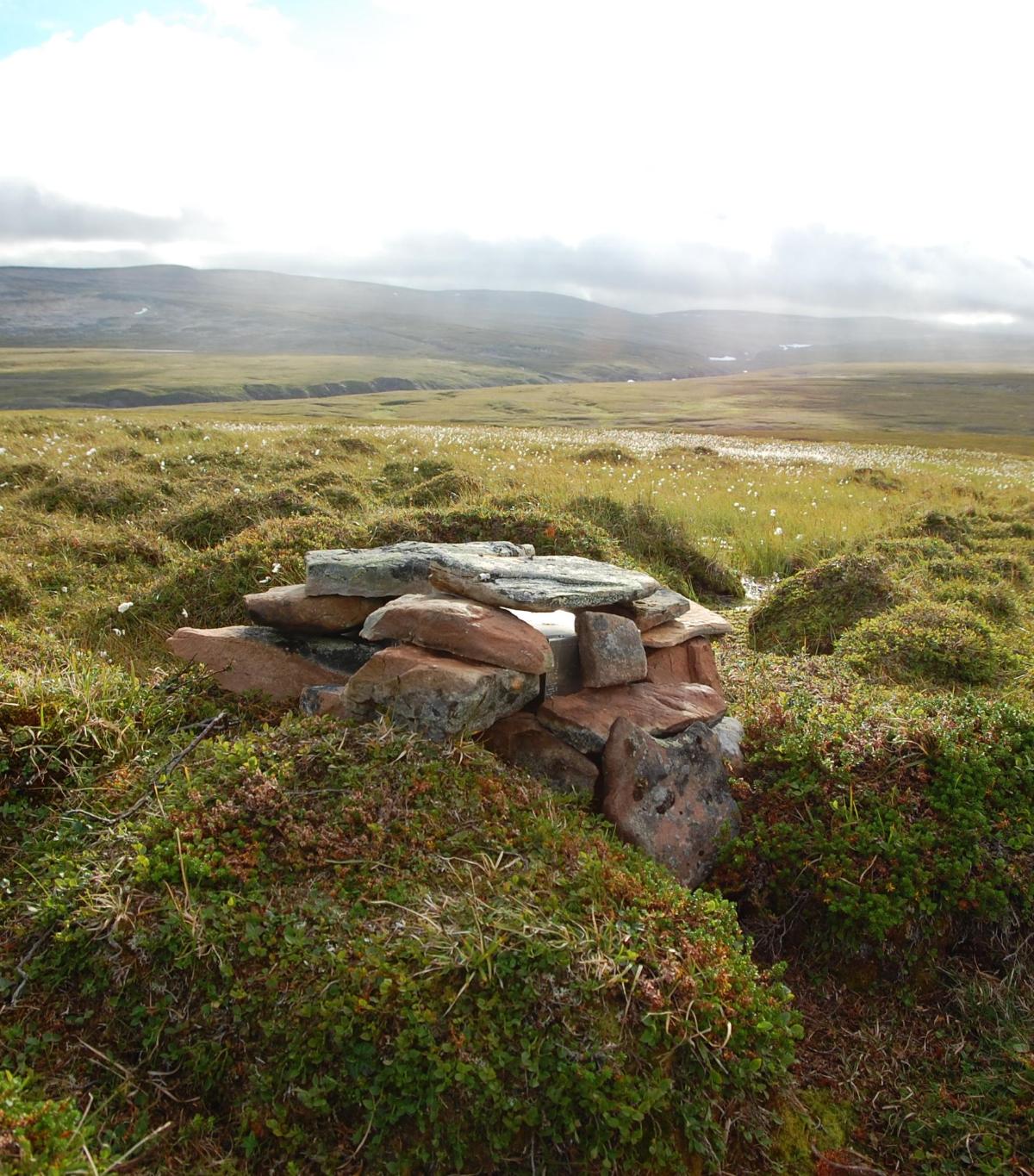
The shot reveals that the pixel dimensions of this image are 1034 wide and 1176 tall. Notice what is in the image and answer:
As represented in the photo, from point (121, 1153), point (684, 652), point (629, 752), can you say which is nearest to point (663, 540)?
point (684, 652)

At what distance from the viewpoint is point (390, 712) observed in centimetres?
580

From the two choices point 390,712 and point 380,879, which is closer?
point 380,879

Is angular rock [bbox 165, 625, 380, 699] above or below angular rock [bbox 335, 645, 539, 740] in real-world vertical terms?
below

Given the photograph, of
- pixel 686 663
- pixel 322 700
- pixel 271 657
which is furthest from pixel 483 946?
pixel 686 663

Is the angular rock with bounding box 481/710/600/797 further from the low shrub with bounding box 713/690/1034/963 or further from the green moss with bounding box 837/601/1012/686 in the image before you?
the green moss with bounding box 837/601/1012/686

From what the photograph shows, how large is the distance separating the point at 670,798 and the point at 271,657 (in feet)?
12.1

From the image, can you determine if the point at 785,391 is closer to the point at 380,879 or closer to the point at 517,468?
the point at 517,468

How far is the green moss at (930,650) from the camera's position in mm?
9117

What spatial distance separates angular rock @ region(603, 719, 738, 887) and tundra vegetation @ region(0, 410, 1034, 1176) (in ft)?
0.64

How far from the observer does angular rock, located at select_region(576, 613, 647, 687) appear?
6.66 meters

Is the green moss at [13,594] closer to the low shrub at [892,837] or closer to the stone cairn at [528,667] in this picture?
the stone cairn at [528,667]

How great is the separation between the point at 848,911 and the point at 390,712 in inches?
133

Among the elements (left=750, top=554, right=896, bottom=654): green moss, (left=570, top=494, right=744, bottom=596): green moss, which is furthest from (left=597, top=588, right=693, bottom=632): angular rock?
(left=570, top=494, right=744, bottom=596): green moss

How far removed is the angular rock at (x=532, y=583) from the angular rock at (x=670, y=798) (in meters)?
1.16
